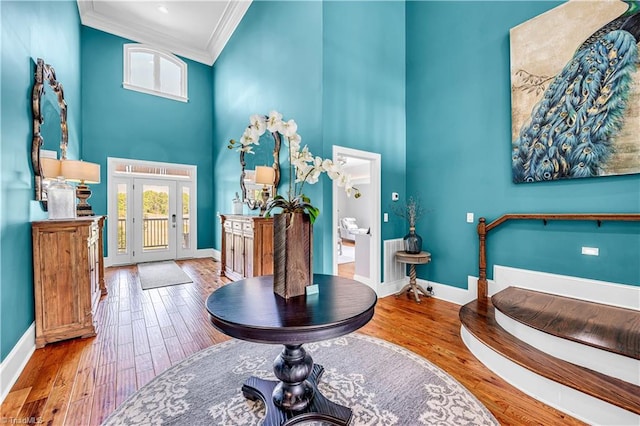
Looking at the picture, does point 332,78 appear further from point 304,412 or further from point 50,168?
point 304,412

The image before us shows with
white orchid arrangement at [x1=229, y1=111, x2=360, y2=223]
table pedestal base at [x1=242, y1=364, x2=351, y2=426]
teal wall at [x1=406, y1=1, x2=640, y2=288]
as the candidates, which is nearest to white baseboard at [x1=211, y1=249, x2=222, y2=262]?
teal wall at [x1=406, y1=1, x2=640, y2=288]

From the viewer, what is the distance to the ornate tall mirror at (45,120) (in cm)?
251

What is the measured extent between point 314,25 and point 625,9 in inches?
120

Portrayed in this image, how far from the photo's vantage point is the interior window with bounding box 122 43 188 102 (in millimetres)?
6086

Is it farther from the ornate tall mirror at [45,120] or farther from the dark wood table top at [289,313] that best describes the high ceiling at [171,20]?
the dark wood table top at [289,313]

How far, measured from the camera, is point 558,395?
1.70 m

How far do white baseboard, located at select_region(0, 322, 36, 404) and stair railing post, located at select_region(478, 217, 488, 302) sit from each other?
4.18 meters

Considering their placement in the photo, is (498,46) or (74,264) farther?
(498,46)

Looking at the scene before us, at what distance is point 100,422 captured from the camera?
5.11 ft

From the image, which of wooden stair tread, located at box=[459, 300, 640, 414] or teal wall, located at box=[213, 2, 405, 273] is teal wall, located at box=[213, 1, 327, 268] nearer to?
teal wall, located at box=[213, 2, 405, 273]

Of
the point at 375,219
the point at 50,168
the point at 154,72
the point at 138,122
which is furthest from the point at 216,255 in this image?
the point at 154,72

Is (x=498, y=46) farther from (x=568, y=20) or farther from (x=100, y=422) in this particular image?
(x=100, y=422)

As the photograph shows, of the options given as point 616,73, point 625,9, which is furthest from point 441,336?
point 625,9

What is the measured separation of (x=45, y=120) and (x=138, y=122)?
3.56m
